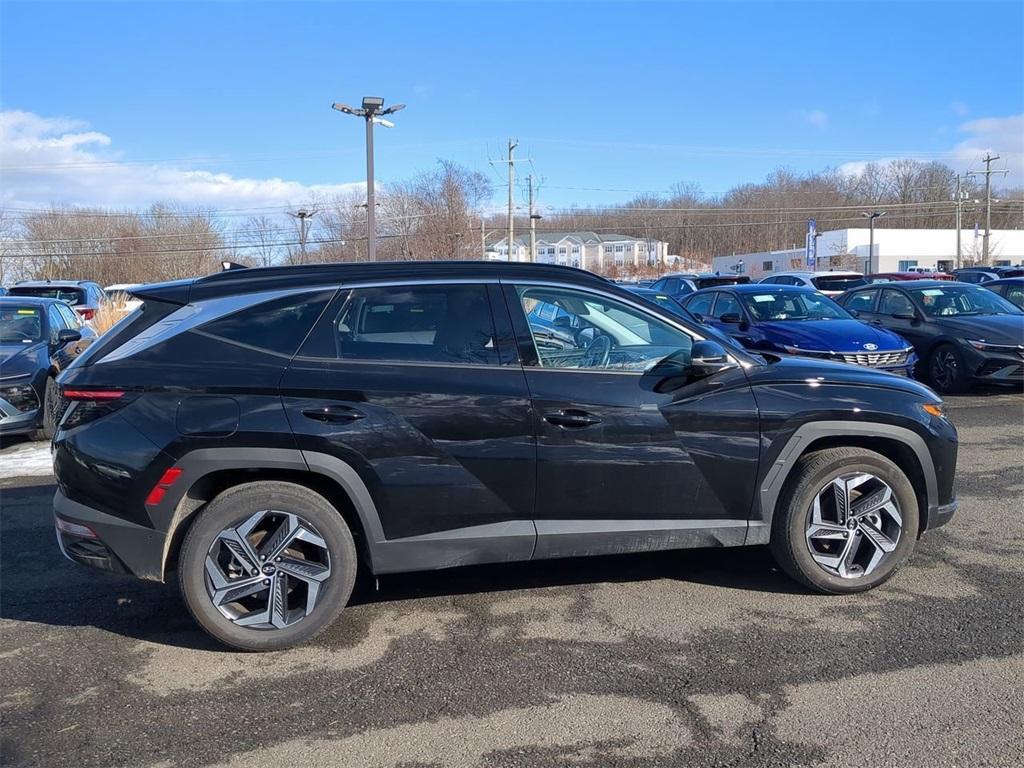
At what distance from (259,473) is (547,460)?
54.1 inches

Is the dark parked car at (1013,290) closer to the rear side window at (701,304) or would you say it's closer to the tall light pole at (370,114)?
the rear side window at (701,304)

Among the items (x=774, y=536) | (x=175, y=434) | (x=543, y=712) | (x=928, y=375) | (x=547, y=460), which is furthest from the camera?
(x=928, y=375)

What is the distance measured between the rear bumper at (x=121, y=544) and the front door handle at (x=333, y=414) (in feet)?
2.87

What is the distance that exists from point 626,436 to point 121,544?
243 centimetres

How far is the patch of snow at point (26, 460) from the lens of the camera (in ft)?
24.0

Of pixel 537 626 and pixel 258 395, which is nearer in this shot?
pixel 258 395

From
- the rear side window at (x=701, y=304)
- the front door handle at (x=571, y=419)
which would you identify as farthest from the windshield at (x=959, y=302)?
the front door handle at (x=571, y=419)

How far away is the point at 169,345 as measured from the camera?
3.72 meters

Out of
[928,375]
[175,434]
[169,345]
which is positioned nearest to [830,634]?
[175,434]

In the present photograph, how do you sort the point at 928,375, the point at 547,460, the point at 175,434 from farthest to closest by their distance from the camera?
the point at 928,375, the point at 547,460, the point at 175,434

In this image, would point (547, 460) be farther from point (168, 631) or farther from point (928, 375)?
point (928, 375)

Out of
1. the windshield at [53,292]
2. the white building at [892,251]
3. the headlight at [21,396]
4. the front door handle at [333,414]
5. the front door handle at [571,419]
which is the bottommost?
the headlight at [21,396]

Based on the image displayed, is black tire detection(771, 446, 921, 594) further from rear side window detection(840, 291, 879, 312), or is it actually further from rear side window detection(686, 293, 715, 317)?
rear side window detection(840, 291, 879, 312)

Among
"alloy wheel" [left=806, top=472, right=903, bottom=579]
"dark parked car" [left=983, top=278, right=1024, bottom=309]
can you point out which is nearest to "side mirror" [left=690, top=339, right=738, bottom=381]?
"alloy wheel" [left=806, top=472, right=903, bottom=579]
